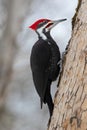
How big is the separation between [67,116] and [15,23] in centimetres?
514

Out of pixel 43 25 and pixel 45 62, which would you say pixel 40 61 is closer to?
pixel 45 62

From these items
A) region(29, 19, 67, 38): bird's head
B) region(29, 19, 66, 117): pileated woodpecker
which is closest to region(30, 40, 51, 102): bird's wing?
region(29, 19, 66, 117): pileated woodpecker

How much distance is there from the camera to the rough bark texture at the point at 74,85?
13.9 feet

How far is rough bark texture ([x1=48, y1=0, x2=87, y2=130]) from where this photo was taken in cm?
425

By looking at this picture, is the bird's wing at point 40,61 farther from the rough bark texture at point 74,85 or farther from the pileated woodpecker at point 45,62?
the rough bark texture at point 74,85

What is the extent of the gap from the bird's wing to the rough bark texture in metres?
0.73

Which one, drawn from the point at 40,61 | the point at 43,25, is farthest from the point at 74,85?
the point at 43,25

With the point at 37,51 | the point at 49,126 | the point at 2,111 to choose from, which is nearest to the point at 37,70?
the point at 37,51

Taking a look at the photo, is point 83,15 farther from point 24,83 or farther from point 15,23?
point 24,83

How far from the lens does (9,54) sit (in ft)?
31.0

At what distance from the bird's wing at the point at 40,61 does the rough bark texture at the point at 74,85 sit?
728 millimetres

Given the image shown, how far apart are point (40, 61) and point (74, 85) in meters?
1.18

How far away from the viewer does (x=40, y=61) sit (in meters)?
5.51

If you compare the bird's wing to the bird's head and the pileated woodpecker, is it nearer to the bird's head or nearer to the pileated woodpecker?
the pileated woodpecker
